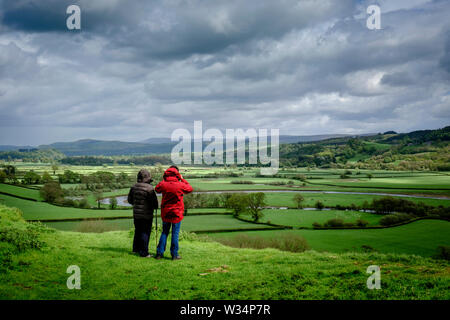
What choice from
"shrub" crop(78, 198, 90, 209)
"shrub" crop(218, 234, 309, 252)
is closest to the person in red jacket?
"shrub" crop(218, 234, 309, 252)

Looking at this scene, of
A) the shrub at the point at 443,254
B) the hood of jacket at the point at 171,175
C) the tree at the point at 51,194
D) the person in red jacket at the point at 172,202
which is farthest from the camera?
the tree at the point at 51,194

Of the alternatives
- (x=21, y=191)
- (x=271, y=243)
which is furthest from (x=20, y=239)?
(x=21, y=191)

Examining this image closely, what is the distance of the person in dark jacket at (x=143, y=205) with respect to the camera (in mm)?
12171

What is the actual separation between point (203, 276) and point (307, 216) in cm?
6347

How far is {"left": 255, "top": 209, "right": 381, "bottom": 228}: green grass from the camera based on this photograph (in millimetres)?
62519

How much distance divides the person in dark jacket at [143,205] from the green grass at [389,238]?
103 ft

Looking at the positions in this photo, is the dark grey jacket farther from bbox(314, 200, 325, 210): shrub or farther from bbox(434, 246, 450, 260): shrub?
bbox(314, 200, 325, 210): shrub

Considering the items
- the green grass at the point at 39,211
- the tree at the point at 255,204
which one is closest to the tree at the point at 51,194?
the green grass at the point at 39,211

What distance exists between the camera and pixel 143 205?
12.2 metres

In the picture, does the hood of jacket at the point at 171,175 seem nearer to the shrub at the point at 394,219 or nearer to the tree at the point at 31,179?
the shrub at the point at 394,219

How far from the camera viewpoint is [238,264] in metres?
11.8

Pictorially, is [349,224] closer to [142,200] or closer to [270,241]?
[270,241]
